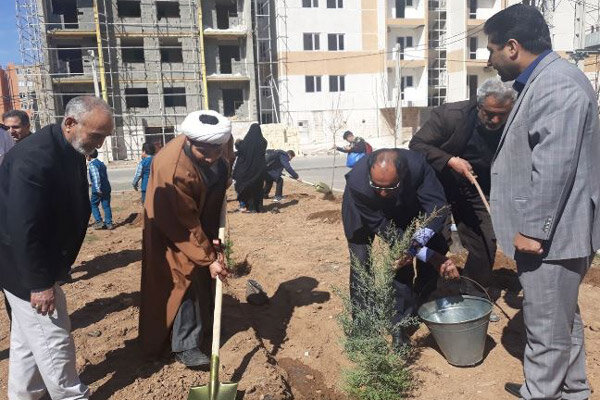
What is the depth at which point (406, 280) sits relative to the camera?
3672 mm

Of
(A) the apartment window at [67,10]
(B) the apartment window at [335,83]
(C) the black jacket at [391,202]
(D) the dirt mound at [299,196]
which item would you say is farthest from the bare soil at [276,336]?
(A) the apartment window at [67,10]

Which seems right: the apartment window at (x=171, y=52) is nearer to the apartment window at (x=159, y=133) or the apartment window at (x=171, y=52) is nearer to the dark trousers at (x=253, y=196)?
the apartment window at (x=159, y=133)

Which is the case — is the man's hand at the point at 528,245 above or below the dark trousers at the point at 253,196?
above

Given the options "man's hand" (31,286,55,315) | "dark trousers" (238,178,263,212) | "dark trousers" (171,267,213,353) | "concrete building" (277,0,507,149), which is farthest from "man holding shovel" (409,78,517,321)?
"concrete building" (277,0,507,149)

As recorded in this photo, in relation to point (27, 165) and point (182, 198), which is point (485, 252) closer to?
point (182, 198)

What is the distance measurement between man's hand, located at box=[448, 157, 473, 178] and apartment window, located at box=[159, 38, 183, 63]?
32.4 m

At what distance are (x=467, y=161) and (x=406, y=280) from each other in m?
1.24

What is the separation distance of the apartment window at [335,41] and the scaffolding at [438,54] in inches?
317

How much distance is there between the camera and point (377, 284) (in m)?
3.04

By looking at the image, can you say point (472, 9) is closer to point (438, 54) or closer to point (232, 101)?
point (438, 54)

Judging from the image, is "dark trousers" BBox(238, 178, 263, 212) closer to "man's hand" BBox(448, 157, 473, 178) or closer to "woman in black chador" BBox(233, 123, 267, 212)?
"woman in black chador" BBox(233, 123, 267, 212)

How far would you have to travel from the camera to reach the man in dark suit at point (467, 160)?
4035 mm

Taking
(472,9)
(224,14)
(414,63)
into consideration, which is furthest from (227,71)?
(472,9)

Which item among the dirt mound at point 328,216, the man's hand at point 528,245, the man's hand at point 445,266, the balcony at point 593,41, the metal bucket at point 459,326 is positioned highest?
the balcony at point 593,41
